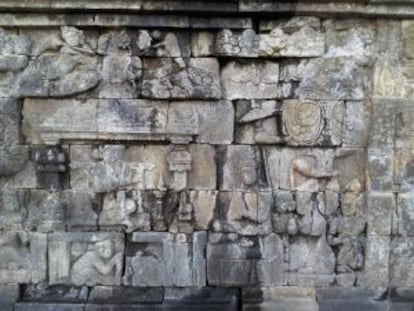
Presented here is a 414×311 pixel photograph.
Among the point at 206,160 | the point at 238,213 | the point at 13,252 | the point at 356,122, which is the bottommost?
the point at 13,252

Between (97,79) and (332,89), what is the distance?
7.39 feet

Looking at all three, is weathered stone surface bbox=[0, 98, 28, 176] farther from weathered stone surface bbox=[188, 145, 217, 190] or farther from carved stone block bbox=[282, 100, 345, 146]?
carved stone block bbox=[282, 100, 345, 146]

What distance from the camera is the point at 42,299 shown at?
17.4 feet

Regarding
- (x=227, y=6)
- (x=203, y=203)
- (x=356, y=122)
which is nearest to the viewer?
(x=227, y=6)

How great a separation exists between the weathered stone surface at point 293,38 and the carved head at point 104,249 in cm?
237

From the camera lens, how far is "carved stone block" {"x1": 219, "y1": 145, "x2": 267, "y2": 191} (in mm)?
5262

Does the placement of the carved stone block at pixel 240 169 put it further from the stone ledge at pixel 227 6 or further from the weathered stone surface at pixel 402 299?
the weathered stone surface at pixel 402 299

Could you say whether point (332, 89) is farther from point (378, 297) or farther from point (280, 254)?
point (378, 297)

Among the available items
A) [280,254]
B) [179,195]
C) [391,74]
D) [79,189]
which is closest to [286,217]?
[280,254]

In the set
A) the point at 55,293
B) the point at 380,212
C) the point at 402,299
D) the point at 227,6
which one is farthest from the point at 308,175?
the point at 55,293

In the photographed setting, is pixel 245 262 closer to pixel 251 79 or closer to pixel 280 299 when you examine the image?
pixel 280 299

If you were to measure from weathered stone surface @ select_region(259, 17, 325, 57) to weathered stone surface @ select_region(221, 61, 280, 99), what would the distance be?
16 cm

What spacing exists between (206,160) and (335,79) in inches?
57.6

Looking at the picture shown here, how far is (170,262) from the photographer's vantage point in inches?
209
